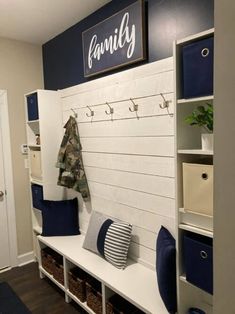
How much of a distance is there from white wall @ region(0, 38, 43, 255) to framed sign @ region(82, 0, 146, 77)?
997mm

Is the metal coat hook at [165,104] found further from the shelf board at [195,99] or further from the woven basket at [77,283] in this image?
the woven basket at [77,283]

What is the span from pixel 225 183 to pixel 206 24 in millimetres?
1362

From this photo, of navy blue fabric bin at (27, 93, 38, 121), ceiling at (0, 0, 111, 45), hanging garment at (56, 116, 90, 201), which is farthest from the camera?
navy blue fabric bin at (27, 93, 38, 121)

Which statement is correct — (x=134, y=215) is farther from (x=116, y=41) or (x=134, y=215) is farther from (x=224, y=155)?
(x=224, y=155)

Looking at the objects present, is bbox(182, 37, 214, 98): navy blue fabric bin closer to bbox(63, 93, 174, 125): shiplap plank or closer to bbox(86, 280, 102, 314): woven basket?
bbox(63, 93, 174, 125): shiplap plank

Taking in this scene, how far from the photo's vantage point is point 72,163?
103 inches

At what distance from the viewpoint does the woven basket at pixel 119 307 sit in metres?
1.86

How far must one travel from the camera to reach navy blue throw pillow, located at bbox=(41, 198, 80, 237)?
108 inches

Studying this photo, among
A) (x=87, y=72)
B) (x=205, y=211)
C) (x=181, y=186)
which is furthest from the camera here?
(x=87, y=72)

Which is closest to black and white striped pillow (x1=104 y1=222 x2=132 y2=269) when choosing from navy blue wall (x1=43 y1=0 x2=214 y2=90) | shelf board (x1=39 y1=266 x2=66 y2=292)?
shelf board (x1=39 y1=266 x2=66 y2=292)

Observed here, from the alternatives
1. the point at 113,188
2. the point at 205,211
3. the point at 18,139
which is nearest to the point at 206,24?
the point at 205,211

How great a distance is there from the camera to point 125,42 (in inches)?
82.6

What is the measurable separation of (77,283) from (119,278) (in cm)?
54

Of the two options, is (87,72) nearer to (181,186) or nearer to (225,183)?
(181,186)
